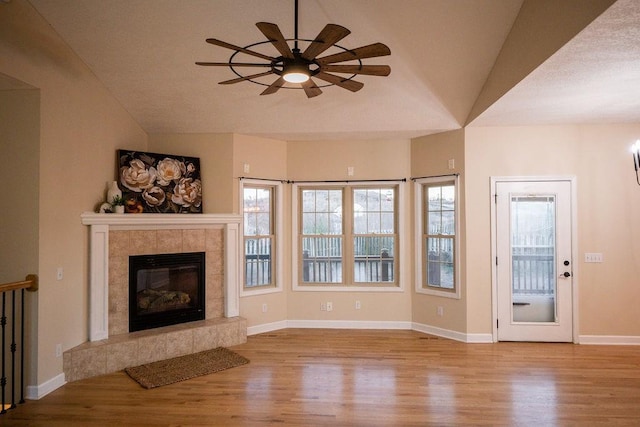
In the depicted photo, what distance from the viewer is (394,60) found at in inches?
167

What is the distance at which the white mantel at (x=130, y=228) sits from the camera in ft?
14.5

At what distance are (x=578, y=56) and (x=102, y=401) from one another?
15.6ft

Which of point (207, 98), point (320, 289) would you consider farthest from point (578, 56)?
point (320, 289)

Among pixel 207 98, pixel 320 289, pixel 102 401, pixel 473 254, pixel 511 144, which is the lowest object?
pixel 102 401

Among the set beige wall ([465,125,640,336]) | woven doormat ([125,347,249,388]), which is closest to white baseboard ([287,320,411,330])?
woven doormat ([125,347,249,388])

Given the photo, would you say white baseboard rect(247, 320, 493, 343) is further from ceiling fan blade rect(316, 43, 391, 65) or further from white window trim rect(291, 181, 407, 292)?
ceiling fan blade rect(316, 43, 391, 65)

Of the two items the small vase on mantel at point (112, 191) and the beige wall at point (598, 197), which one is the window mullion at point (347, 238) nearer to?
the beige wall at point (598, 197)

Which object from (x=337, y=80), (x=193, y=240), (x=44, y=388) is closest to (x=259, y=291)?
(x=193, y=240)

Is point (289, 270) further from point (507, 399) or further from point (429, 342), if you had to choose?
point (507, 399)

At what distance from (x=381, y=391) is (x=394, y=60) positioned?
3.22 m

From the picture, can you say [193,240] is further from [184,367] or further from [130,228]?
[184,367]

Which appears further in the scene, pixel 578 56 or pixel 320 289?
pixel 320 289

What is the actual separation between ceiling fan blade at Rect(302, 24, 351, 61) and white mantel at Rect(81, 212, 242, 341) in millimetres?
3057

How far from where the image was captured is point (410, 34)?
Result: 391 centimetres
